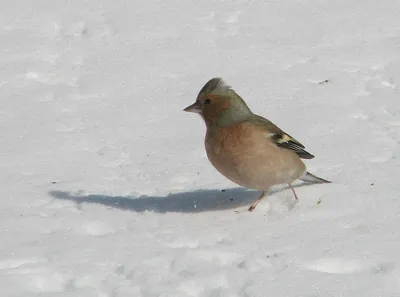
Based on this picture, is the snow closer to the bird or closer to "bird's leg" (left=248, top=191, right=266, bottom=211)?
"bird's leg" (left=248, top=191, right=266, bottom=211)

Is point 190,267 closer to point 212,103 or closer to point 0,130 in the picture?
point 212,103

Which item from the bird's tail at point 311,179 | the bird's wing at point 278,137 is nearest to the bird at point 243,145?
the bird's wing at point 278,137

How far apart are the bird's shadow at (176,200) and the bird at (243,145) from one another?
0.29 m

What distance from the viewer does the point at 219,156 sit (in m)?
6.35

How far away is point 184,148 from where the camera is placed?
26.2ft

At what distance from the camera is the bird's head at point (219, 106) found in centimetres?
647

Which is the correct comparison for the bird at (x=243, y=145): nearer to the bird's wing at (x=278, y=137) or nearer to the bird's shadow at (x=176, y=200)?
the bird's wing at (x=278, y=137)

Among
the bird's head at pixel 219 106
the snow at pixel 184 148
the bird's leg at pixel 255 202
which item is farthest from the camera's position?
the bird's leg at pixel 255 202

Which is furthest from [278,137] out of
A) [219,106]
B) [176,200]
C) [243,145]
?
[176,200]

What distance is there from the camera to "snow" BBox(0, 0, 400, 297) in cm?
537

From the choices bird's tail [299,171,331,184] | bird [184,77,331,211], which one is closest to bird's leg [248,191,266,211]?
bird [184,77,331,211]

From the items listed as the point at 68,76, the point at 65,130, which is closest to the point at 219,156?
the point at 65,130

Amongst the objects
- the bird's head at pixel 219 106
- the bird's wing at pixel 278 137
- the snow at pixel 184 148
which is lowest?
the snow at pixel 184 148

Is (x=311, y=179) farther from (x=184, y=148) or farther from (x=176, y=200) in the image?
(x=184, y=148)
